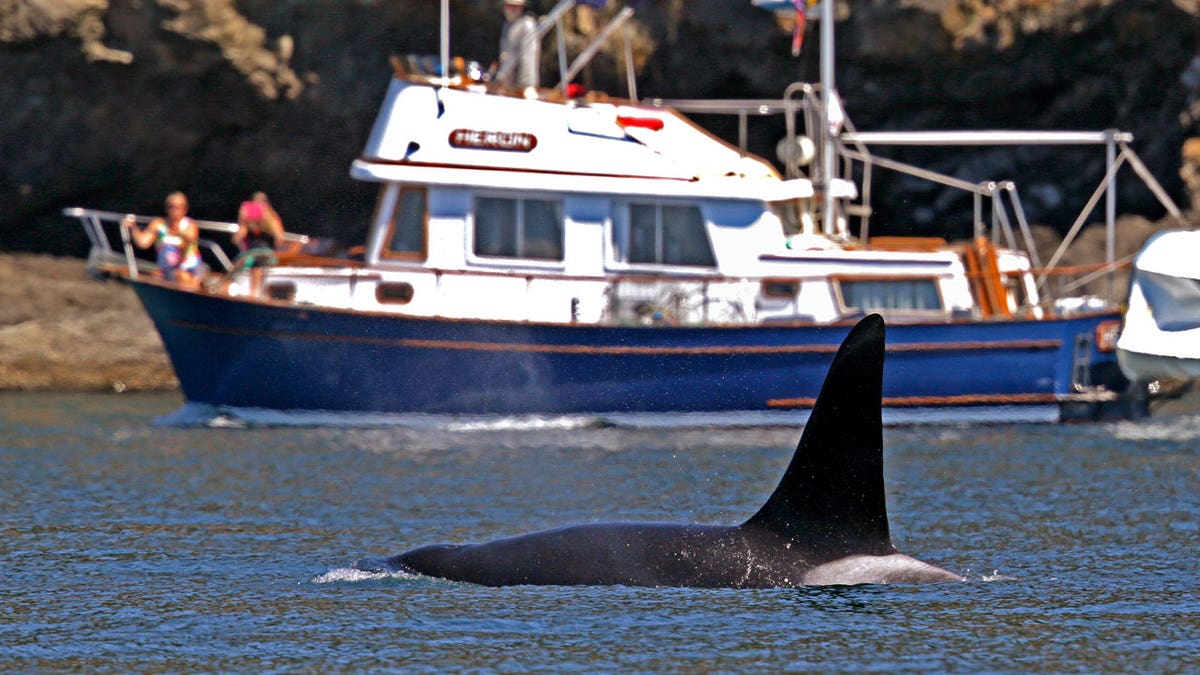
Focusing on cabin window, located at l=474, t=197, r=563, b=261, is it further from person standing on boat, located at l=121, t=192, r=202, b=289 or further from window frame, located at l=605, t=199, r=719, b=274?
person standing on boat, located at l=121, t=192, r=202, b=289

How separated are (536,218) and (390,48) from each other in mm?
9455

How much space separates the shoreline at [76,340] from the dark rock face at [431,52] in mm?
2698

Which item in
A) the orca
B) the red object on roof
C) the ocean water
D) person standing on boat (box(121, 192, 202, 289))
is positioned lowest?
the ocean water

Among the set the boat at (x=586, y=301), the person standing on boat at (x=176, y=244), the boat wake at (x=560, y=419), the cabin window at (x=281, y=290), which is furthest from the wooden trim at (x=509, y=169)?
the boat wake at (x=560, y=419)

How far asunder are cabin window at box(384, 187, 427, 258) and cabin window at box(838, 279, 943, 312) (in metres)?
5.50

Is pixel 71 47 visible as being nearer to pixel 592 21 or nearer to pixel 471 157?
pixel 592 21

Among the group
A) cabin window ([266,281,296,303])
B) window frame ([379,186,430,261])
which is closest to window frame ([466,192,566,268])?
window frame ([379,186,430,261])

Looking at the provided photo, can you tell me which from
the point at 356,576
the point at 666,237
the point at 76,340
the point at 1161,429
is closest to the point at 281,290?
the point at 666,237

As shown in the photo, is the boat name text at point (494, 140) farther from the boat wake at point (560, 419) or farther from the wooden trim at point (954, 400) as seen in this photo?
the wooden trim at point (954, 400)

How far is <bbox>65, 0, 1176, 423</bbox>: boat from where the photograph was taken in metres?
22.0

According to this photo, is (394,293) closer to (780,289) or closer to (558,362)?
(558,362)

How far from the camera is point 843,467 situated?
9.86m

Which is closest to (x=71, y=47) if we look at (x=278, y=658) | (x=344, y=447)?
(x=344, y=447)

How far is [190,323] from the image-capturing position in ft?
73.2
